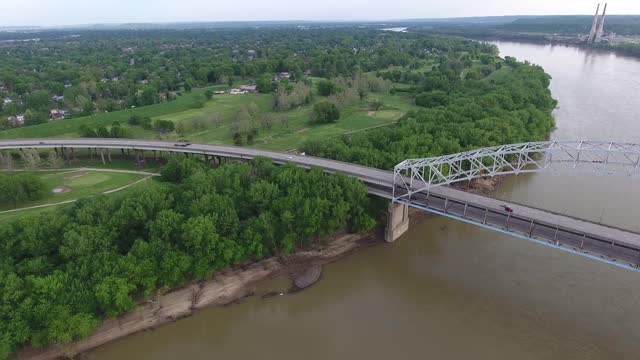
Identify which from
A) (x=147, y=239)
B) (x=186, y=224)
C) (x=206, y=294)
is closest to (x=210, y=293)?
(x=206, y=294)

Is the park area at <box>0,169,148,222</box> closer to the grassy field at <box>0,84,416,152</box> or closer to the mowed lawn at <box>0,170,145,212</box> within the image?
the mowed lawn at <box>0,170,145,212</box>

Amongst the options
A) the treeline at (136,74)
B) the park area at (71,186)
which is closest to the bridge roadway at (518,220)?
the park area at (71,186)

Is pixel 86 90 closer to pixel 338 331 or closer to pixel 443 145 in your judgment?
pixel 443 145

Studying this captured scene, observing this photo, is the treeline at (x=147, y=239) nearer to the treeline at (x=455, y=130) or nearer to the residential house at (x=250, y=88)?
the treeline at (x=455, y=130)

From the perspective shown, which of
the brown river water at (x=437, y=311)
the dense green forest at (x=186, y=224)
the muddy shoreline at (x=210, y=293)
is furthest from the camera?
the muddy shoreline at (x=210, y=293)

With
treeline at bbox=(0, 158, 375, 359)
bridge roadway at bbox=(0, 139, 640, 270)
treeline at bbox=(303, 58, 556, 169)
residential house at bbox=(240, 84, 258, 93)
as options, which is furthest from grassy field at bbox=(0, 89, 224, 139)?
bridge roadway at bbox=(0, 139, 640, 270)

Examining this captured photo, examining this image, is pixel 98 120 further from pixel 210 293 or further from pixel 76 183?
pixel 210 293

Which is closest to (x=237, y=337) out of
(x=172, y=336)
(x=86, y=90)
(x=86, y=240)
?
(x=172, y=336)
